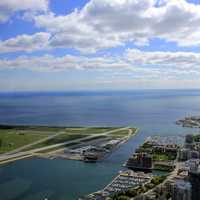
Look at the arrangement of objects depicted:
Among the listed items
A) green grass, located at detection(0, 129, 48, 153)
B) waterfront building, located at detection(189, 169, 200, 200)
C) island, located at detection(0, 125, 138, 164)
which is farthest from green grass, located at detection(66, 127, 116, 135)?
waterfront building, located at detection(189, 169, 200, 200)

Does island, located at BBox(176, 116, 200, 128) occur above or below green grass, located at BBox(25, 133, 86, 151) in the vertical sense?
above

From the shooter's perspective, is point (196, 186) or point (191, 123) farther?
point (191, 123)

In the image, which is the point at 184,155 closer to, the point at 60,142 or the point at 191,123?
the point at 60,142

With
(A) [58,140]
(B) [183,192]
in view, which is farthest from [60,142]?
(B) [183,192]

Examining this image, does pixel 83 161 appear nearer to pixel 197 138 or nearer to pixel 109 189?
pixel 109 189

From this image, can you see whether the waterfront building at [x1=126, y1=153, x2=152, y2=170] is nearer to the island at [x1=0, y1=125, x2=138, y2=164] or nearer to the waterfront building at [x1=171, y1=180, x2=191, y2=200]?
the island at [x1=0, y1=125, x2=138, y2=164]

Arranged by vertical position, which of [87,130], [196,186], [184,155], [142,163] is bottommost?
[142,163]

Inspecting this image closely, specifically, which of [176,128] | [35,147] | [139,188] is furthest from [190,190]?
[176,128]
